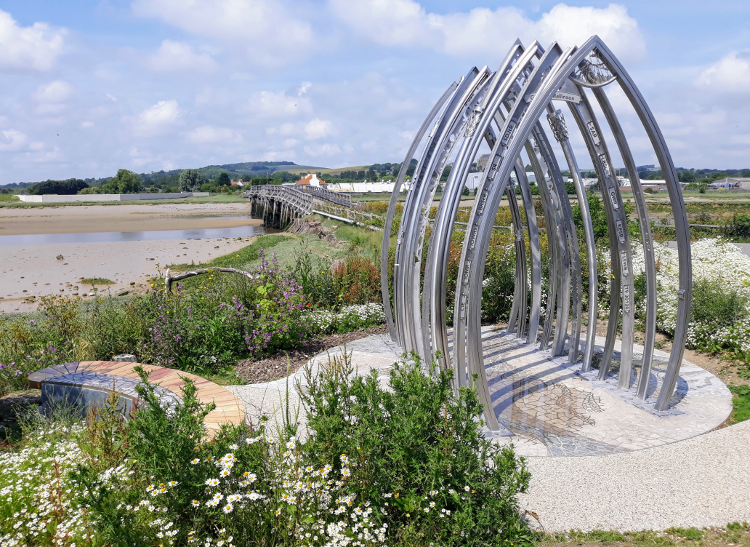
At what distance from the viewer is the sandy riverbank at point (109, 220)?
121 feet

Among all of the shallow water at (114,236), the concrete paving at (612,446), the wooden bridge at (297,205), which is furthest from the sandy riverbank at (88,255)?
the concrete paving at (612,446)

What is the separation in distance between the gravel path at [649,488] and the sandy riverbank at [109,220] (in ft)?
117

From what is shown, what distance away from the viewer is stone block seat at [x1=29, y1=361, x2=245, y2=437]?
4.99 m

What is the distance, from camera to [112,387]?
5.33 metres

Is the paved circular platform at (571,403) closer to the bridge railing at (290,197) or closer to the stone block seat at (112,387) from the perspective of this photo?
the stone block seat at (112,387)

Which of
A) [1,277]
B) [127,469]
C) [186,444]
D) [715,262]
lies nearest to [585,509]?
[186,444]

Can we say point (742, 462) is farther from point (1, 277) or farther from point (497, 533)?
point (1, 277)

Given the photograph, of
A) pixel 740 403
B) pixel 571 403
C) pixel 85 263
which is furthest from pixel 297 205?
pixel 740 403

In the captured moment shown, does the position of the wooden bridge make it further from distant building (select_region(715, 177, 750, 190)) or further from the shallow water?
distant building (select_region(715, 177, 750, 190))

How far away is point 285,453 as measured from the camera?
3.33 meters

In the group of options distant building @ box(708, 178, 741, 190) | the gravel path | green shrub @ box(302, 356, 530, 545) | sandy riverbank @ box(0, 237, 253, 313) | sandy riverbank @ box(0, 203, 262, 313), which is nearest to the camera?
green shrub @ box(302, 356, 530, 545)

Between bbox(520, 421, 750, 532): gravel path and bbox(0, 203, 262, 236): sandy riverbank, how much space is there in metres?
35.6

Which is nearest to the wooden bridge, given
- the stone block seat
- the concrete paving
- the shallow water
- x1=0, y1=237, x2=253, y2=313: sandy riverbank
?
the shallow water

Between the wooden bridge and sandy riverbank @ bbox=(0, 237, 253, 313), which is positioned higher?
the wooden bridge
